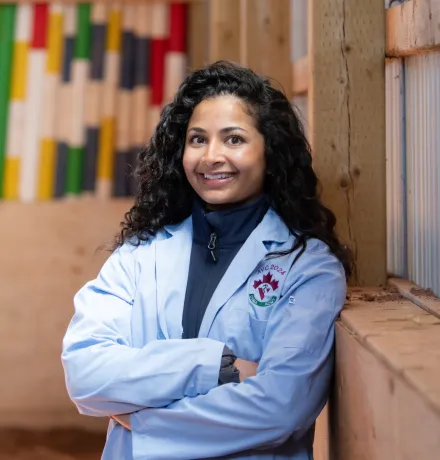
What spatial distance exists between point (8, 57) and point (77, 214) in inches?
34.3

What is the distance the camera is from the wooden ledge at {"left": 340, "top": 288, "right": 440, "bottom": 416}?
74 centimetres

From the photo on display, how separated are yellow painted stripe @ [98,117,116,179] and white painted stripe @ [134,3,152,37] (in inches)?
19.5

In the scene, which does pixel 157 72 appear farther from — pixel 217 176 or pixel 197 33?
pixel 217 176

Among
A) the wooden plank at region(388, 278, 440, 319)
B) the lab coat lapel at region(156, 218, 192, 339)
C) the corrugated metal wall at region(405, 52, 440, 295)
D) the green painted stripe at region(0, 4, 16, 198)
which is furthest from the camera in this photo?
the green painted stripe at region(0, 4, 16, 198)

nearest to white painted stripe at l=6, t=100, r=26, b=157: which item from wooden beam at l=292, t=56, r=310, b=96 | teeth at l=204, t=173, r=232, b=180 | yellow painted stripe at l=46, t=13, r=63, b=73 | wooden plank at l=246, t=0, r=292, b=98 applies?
yellow painted stripe at l=46, t=13, r=63, b=73

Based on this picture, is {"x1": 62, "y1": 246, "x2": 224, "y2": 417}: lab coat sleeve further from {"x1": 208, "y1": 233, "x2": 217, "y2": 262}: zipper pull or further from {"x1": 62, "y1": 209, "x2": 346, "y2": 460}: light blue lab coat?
{"x1": 208, "y1": 233, "x2": 217, "y2": 262}: zipper pull

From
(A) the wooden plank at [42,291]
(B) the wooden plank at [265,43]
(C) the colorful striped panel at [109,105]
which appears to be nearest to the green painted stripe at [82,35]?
(C) the colorful striped panel at [109,105]

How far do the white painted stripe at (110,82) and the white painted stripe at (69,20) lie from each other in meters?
0.22

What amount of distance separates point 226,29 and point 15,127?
1.19 meters

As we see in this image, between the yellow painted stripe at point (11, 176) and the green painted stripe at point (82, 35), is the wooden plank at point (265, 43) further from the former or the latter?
the yellow painted stripe at point (11, 176)

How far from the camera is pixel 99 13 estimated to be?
3201 mm

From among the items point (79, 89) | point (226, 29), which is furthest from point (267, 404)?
point (79, 89)

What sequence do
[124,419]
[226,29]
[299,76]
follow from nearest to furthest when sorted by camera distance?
[124,419] → [299,76] → [226,29]

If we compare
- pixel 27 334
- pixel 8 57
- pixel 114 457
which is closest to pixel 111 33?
pixel 8 57
